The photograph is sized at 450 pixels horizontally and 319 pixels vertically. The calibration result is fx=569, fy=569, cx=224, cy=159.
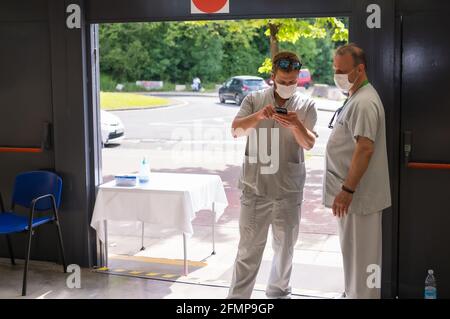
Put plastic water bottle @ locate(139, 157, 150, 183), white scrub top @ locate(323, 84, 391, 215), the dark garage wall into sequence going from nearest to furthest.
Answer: white scrub top @ locate(323, 84, 391, 215) < the dark garage wall < plastic water bottle @ locate(139, 157, 150, 183)

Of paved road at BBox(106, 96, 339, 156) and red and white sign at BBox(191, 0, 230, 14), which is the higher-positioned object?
red and white sign at BBox(191, 0, 230, 14)

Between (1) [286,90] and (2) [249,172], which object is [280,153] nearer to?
(2) [249,172]

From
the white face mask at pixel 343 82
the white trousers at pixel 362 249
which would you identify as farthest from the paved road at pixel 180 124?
the white trousers at pixel 362 249

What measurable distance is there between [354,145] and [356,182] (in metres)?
0.23

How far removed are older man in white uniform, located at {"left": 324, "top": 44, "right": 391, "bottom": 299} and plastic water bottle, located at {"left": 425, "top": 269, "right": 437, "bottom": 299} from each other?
71 centimetres

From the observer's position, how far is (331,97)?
845 centimetres

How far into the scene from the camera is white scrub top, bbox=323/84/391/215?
3.23 m

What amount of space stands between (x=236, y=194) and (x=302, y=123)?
15.3ft

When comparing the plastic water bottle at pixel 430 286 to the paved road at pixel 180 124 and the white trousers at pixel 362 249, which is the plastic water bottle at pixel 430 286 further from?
the paved road at pixel 180 124

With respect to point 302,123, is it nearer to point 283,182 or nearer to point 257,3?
point 283,182

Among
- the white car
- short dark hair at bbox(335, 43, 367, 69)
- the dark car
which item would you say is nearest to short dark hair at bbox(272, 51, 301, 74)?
short dark hair at bbox(335, 43, 367, 69)

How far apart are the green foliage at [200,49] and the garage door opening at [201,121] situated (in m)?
0.03

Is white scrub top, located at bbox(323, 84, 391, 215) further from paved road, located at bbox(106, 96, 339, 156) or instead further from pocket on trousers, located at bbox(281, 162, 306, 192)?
paved road, located at bbox(106, 96, 339, 156)
